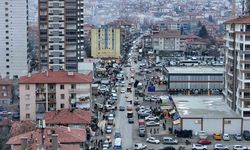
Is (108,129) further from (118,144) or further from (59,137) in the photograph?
(59,137)

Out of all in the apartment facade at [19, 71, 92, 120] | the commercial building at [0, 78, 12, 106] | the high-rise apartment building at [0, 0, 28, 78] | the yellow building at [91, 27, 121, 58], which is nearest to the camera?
the apartment facade at [19, 71, 92, 120]

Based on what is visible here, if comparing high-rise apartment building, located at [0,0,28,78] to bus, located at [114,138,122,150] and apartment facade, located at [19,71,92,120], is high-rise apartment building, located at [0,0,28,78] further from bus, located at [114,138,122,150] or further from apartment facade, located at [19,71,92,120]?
bus, located at [114,138,122,150]

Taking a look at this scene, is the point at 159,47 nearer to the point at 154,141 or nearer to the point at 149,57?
the point at 149,57

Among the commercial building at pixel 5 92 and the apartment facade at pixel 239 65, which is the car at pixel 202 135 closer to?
the apartment facade at pixel 239 65

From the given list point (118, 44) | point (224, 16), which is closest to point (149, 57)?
point (118, 44)

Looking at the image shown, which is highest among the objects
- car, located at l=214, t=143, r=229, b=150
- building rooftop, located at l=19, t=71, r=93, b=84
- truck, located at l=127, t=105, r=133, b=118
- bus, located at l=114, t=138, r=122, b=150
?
building rooftop, located at l=19, t=71, r=93, b=84

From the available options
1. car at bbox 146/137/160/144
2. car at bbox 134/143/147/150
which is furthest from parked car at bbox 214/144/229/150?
car at bbox 134/143/147/150

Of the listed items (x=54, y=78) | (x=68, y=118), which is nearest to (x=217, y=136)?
(x=68, y=118)

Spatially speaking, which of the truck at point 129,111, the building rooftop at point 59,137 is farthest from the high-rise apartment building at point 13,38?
the building rooftop at point 59,137

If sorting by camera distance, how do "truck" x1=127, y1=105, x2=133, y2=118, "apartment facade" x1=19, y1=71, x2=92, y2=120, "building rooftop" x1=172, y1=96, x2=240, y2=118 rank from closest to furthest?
1. "building rooftop" x1=172, y1=96, x2=240, y2=118
2. "apartment facade" x1=19, y1=71, x2=92, y2=120
3. "truck" x1=127, y1=105, x2=133, y2=118
